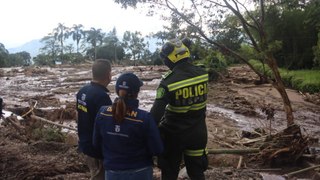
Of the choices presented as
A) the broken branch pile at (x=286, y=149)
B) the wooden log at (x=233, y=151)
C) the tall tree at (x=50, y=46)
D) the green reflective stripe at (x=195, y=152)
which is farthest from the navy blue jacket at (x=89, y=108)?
the tall tree at (x=50, y=46)

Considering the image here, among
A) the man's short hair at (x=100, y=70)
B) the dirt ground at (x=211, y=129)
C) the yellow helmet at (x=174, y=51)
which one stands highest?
the yellow helmet at (x=174, y=51)

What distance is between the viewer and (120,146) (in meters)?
3.08

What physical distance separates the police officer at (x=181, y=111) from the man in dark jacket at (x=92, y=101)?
0.54 m

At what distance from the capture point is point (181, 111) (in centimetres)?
365

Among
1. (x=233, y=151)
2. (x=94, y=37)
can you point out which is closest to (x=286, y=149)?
(x=233, y=151)

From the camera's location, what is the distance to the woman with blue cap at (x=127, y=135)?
304cm

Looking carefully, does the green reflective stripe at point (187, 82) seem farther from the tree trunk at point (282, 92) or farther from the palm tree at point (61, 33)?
the palm tree at point (61, 33)

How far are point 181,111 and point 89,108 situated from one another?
2.92 ft

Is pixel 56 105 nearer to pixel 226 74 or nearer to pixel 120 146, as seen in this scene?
pixel 120 146

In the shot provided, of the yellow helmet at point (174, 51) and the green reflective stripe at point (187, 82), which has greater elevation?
the yellow helmet at point (174, 51)

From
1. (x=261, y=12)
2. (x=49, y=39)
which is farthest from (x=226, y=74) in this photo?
(x=49, y=39)

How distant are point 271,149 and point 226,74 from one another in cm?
2193

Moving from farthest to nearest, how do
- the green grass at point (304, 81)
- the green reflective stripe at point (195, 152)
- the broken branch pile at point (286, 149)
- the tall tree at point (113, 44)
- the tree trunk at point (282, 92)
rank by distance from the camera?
the tall tree at point (113, 44) < the green grass at point (304, 81) < the tree trunk at point (282, 92) < the broken branch pile at point (286, 149) < the green reflective stripe at point (195, 152)

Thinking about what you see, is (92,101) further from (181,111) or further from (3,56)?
(3,56)
